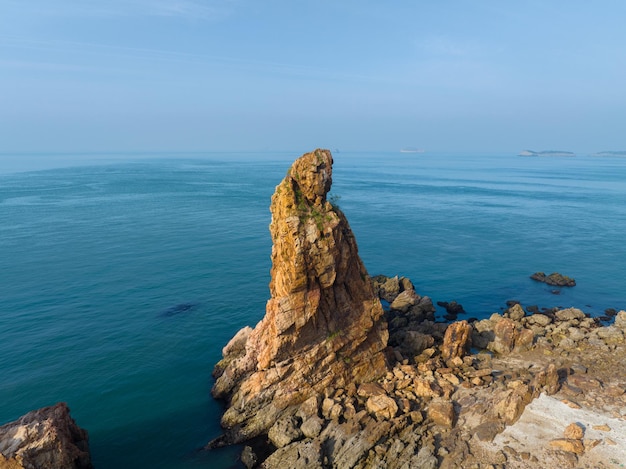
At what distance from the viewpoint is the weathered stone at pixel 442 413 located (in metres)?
33.6

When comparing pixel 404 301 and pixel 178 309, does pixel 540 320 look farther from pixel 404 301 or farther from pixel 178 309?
pixel 178 309

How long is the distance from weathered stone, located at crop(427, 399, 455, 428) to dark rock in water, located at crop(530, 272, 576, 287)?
161 feet

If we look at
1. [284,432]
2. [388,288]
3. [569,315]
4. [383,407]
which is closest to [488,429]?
[383,407]

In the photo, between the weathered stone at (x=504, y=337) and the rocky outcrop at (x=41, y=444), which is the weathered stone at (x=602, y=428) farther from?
the rocky outcrop at (x=41, y=444)

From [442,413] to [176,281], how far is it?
5140 cm

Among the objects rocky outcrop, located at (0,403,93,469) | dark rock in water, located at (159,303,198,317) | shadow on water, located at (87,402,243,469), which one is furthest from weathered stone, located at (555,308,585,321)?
rocky outcrop, located at (0,403,93,469)

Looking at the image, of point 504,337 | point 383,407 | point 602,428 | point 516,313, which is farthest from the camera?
point 516,313

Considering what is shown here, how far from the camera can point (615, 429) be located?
3228 centimetres

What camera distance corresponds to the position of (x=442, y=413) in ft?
111

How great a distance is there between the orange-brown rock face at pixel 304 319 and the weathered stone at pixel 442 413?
655 cm

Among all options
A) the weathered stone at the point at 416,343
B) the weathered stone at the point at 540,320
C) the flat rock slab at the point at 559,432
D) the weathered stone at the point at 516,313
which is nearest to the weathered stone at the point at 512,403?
the flat rock slab at the point at 559,432

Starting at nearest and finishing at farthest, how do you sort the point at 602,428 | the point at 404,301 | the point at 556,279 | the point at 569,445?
the point at 569,445 < the point at 602,428 < the point at 404,301 < the point at 556,279

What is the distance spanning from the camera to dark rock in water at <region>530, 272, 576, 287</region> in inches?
2817

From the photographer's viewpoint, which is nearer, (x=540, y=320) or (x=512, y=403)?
(x=512, y=403)
